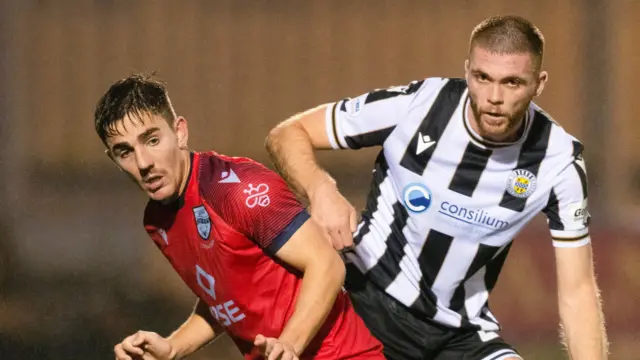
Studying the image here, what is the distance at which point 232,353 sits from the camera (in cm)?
657

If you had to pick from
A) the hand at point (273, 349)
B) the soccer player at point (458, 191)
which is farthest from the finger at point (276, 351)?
the soccer player at point (458, 191)

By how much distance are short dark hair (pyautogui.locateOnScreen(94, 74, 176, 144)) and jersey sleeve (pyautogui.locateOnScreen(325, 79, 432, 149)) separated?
525 mm

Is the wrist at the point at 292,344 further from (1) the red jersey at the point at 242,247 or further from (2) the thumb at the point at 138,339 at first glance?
(2) the thumb at the point at 138,339

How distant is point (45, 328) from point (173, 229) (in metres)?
4.03

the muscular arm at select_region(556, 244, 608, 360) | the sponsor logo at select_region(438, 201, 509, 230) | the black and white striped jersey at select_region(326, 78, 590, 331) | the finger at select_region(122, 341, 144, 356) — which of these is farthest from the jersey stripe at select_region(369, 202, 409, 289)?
the finger at select_region(122, 341, 144, 356)

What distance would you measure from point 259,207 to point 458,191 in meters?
0.71

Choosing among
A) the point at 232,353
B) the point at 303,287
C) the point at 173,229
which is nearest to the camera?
the point at 303,287

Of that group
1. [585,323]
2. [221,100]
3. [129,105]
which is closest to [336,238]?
[129,105]

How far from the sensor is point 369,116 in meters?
3.21

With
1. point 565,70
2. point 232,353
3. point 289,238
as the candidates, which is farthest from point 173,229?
point 565,70

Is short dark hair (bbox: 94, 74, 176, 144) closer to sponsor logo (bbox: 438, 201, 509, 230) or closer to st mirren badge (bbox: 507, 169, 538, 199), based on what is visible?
sponsor logo (bbox: 438, 201, 509, 230)

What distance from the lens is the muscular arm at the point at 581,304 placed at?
9.98ft

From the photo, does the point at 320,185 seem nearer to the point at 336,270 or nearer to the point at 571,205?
the point at 336,270

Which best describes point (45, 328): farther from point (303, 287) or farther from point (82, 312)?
point (303, 287)
